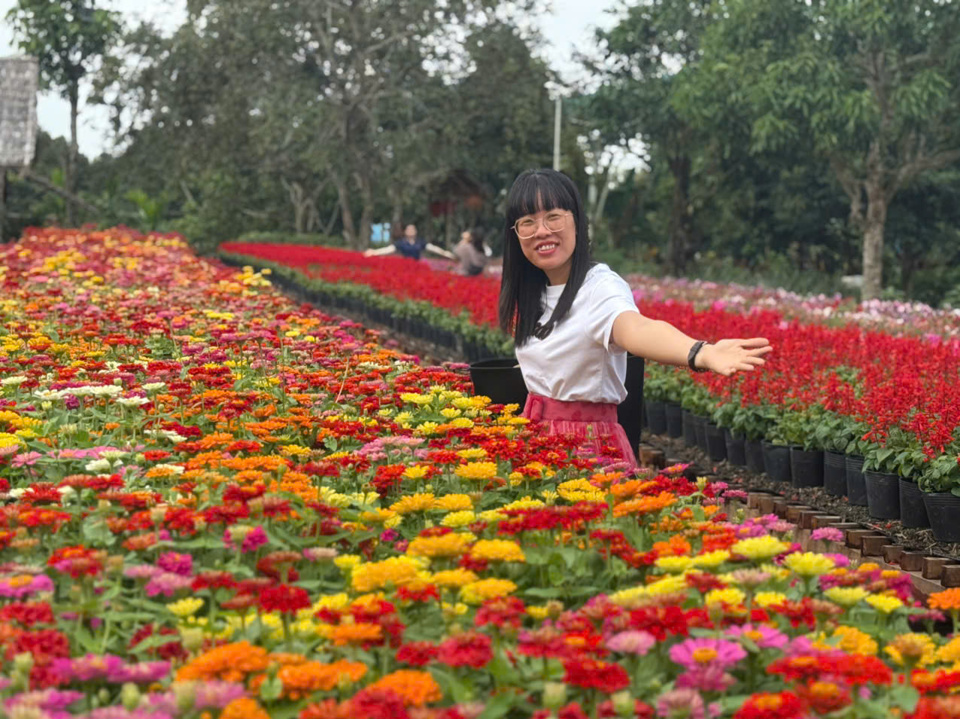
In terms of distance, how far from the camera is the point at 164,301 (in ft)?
31.2

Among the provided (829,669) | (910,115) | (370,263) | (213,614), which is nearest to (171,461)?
(213,614)

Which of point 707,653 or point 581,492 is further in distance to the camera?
point 581,492

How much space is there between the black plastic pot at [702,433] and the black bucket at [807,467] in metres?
1.36

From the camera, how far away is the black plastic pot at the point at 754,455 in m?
8.44

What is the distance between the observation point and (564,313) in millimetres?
4379

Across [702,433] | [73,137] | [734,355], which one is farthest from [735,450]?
[73,137]

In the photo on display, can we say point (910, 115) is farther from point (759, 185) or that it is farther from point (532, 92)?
point (532, 92)

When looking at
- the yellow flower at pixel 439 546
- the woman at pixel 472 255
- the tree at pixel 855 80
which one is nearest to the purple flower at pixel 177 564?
the yellow flower at pixel 439 546

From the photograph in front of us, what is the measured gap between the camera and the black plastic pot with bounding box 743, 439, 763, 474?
27.7ft

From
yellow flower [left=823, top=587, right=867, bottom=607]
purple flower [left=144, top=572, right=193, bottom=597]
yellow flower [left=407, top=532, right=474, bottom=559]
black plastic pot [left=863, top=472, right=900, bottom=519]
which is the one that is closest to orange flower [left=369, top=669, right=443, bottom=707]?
yellow flower [left=407, top=532, right=474, bottom=559]

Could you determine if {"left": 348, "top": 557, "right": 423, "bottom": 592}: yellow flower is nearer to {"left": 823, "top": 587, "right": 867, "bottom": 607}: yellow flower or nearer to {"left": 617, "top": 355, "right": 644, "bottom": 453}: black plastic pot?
{"left": 823, "top": 587, "right": 867, "bottom": 607}: yellow flower

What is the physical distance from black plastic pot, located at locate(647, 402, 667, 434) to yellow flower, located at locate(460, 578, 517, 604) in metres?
7.96

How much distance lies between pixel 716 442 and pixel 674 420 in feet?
2.92

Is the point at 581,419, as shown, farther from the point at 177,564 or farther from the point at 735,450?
the point at 735,450
